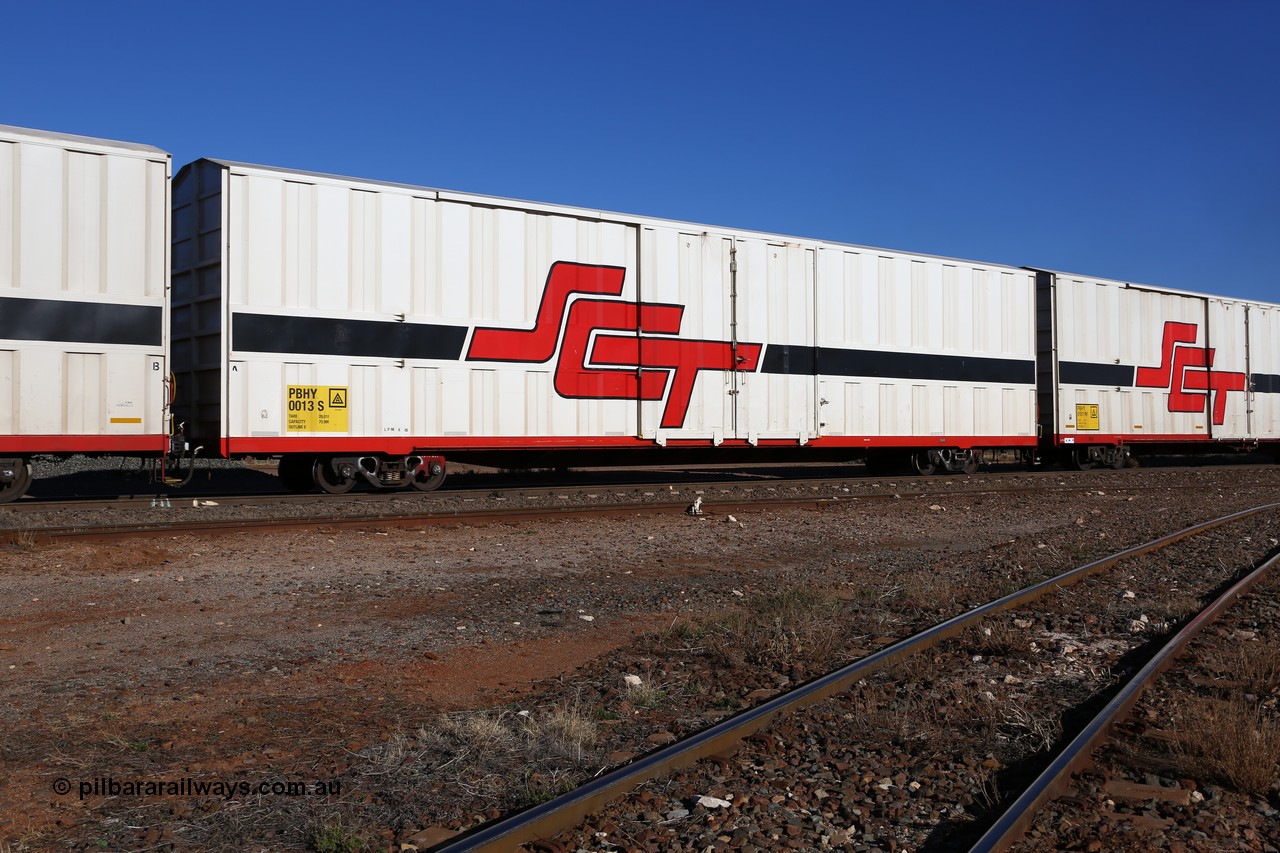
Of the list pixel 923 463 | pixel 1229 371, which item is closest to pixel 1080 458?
pixel 923 463

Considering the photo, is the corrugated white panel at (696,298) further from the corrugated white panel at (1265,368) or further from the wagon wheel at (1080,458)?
the corrugated white panel at (1265,368)

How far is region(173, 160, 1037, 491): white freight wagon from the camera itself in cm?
1255

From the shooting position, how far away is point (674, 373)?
15.6 m

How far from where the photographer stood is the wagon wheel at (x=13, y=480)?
1134cm

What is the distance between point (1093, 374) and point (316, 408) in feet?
54.8

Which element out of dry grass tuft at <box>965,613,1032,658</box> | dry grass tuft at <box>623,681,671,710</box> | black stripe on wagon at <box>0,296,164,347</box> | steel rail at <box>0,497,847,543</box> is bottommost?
dry grass tuft at <box>623,681,671,710</box>

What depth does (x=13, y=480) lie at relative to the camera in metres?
11.4

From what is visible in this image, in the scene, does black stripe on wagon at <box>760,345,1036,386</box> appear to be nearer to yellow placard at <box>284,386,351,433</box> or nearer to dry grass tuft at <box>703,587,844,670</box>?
yellow placard at <box>284,386,351,433</box>

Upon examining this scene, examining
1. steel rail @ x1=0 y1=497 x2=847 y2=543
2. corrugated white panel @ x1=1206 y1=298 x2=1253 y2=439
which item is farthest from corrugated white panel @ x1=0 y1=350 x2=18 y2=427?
corrugated white panel @ x1=1206 y1=298 x2=1253 y2=439

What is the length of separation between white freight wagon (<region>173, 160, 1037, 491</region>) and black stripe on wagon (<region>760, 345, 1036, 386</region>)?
50 mm

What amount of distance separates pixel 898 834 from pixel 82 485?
17142mm

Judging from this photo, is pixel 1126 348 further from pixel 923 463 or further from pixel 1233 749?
pixel 1233 749

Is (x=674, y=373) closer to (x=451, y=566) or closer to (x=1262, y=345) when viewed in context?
(x=451, y=566)

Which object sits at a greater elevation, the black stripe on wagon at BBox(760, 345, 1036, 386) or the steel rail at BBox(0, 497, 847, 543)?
the black stripe on wagon at BBox(760, 345, 1036, 386)
